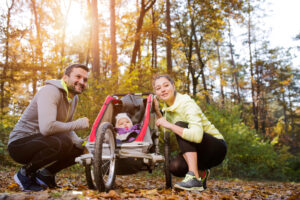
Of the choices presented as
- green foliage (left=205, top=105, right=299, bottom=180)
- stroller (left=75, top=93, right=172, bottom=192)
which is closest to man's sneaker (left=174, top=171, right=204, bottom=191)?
stroller (left=75, top=93, right=172, bottom=192)

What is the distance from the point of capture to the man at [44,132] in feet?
10.1

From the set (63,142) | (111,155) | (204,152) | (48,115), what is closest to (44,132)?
(48,115)

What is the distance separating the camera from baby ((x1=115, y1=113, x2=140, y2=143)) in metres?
3.72

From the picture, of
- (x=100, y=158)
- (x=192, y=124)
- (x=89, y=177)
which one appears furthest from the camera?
(x=89, y=177)

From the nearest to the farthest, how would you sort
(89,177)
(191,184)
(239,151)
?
(191,184), (89,177), (239,151)

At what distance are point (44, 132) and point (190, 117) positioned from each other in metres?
1.72

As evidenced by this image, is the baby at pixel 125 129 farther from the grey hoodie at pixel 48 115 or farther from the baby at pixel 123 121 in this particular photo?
the grey hoodie at pixel 48 115

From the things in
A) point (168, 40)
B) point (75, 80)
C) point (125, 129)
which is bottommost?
point (125, 129)

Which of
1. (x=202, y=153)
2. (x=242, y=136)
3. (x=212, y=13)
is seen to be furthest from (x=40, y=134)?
(x=212, y=13)

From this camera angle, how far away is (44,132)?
9.99 ft

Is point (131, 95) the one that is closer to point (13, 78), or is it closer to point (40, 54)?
point (40, 54)

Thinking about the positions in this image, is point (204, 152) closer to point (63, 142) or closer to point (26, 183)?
point (63, 142)

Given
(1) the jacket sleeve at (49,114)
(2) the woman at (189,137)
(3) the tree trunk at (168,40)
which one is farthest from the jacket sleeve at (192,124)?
(3) the tree trunk at (168,40)

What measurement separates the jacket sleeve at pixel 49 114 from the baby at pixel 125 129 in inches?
30.1
